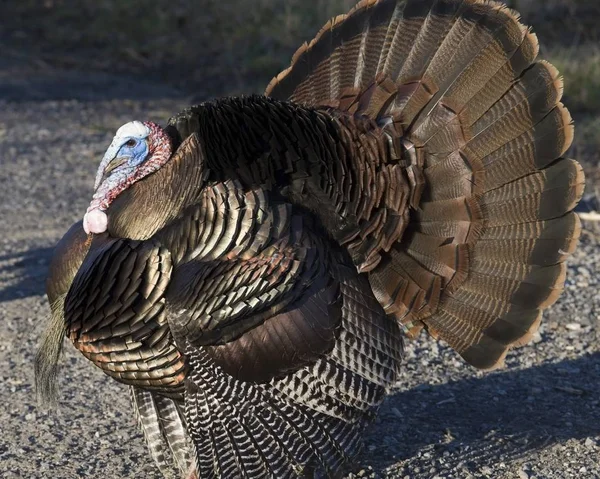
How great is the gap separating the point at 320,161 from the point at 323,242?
30 cm

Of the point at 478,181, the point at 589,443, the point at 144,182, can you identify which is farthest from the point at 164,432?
the point at 589,443

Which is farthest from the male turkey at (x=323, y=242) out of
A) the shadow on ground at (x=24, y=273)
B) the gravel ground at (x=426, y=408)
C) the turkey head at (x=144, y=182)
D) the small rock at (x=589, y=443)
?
the shadow on ground at (x=24, y=273)

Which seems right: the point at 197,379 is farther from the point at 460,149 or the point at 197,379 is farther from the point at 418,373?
the point at 418,373

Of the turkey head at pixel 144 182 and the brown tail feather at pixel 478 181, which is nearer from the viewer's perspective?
the turkey head at pixel 144 182

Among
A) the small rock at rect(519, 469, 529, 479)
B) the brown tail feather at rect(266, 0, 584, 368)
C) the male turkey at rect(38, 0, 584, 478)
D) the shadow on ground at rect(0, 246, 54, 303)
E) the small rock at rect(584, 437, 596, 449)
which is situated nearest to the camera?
the male turkey at rect(38, 0, 584, 478)

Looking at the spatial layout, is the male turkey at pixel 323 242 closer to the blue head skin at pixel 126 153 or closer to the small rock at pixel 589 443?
the blue head skin at pixel 126 153

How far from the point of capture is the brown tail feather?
12.9 ft

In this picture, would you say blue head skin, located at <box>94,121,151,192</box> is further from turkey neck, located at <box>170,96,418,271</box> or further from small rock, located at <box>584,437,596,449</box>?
small rock, located at <box>584,437,596,449</box>

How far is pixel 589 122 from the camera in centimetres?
866

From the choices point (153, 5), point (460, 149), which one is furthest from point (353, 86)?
point (153, 5)

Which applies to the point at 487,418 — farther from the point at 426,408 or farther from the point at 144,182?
the point at 144,182

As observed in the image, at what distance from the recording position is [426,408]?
4703 millimetres

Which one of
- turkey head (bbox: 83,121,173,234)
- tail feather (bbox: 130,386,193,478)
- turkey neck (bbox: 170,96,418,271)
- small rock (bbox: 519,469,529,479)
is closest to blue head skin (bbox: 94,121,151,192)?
turkey head (bbox: 83,121,173,234)

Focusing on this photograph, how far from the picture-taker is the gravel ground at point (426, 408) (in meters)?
4.21
